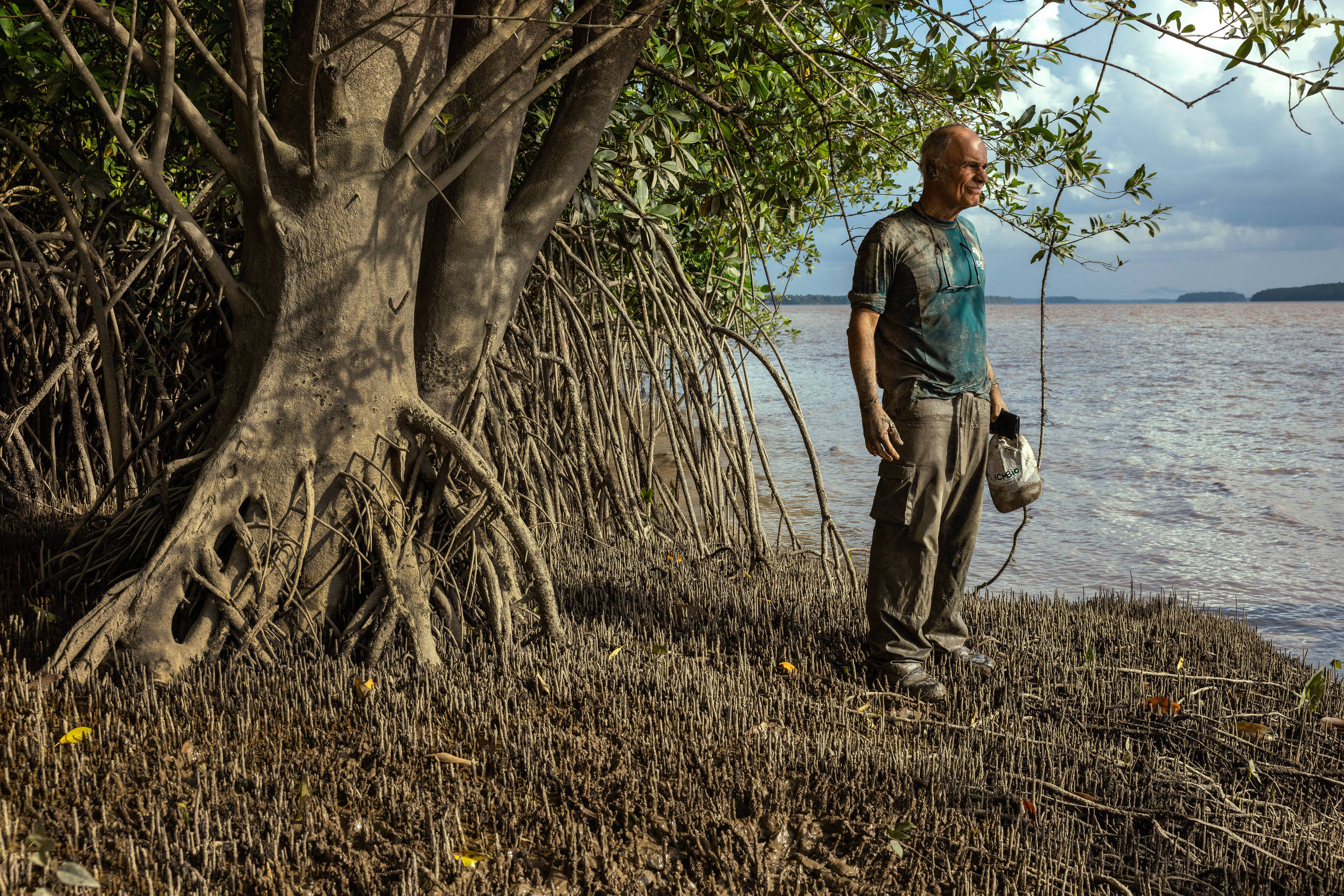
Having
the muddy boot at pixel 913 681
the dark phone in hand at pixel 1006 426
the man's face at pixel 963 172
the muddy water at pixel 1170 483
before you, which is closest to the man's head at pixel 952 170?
the man's face at pixel 963 172

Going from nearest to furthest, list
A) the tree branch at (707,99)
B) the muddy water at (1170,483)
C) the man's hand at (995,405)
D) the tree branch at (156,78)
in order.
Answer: the tree branch at (156,78) → the man's hand at (995,405) → the tree branch at (707,99) → the muddy water at (1170,483)

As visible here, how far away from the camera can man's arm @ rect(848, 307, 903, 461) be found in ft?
10.8

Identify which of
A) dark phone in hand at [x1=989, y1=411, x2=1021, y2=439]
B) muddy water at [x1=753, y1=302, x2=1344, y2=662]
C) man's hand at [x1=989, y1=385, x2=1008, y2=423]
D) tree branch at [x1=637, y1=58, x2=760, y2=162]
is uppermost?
tree branch at [x1=637, y1=58, x2=760, y2=162]

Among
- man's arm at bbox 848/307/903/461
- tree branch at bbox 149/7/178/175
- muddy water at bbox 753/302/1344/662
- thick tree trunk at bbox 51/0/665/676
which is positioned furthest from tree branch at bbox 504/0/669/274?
muddy water at bbox 753/302/1344/662

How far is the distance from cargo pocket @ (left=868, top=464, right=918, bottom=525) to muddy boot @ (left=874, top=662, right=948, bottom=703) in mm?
513

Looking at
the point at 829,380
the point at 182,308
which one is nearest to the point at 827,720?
the point at 182,308

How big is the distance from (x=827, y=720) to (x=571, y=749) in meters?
0.84

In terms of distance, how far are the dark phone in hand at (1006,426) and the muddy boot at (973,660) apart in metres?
0.83

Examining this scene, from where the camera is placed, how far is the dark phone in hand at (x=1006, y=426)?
3602 millimetres

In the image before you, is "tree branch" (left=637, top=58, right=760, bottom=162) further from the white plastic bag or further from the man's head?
the white plastic bag

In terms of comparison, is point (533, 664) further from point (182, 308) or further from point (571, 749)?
point (182, 308)

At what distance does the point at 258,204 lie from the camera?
3.25 metres

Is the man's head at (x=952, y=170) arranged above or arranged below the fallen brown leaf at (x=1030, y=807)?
above

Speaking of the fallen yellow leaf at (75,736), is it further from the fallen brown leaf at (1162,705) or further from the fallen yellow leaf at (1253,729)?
the fallen yellow leaf at (1253,729)
